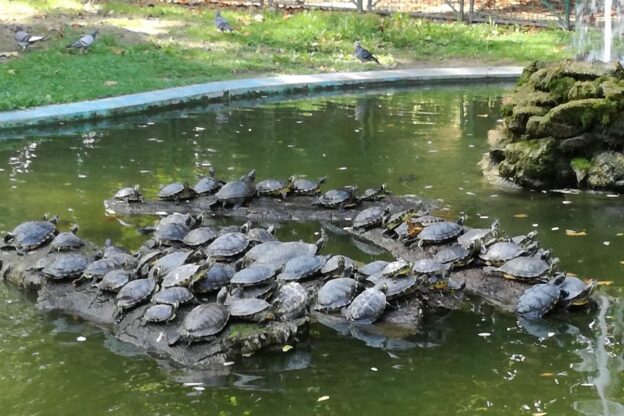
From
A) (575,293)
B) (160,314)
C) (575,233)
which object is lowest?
(575,233)

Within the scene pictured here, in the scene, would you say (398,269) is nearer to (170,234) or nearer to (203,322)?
(203,322)

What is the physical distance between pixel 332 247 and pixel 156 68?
9.58m

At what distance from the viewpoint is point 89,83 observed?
51.8ft

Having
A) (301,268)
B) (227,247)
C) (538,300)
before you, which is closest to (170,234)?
(227,247)

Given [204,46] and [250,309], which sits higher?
[204,46]

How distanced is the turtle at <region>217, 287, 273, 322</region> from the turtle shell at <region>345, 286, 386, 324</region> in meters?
0.63

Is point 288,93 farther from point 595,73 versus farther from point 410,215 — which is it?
point 410,215

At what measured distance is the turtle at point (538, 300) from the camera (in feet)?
22.6

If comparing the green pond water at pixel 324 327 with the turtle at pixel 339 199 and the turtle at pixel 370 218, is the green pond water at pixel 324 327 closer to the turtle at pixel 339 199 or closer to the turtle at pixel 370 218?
the turtle at pixel 370 218

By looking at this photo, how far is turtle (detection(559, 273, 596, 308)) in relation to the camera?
694cm

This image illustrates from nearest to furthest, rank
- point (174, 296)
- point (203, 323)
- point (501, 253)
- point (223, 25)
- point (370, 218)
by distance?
point (203, 323)
point (174, 296)
point (501, 253)
point (370, 218)
point (223, 25)

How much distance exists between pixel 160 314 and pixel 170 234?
170cm

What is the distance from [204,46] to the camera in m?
19.5

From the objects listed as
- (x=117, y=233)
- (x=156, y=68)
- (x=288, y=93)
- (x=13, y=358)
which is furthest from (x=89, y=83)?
(x=13, y=358)
